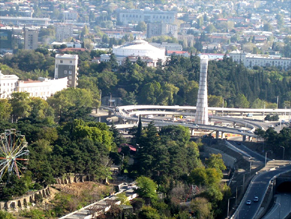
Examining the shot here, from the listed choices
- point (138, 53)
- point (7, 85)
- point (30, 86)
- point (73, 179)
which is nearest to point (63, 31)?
point (138, 53)

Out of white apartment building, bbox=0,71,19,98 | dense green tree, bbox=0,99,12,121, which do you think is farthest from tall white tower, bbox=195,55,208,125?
white apartment building, bbox=0,71,19,98

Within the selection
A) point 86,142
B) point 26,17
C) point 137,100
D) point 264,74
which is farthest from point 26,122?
point 26,17

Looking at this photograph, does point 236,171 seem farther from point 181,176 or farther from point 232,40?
point 232,40

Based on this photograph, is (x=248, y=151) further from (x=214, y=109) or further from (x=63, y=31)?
(x=63, y=31)

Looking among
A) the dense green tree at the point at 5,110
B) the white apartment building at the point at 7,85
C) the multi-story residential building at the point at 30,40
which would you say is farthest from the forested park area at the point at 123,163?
the multi-story residential building at the point at 30,40

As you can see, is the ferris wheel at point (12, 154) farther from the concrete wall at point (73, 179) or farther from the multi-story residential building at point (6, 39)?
the multi-story residential building at point (6, 39)

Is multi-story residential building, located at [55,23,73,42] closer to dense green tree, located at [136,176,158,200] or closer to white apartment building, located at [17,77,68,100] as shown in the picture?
white apartment building, located at [17,77,68,100]
